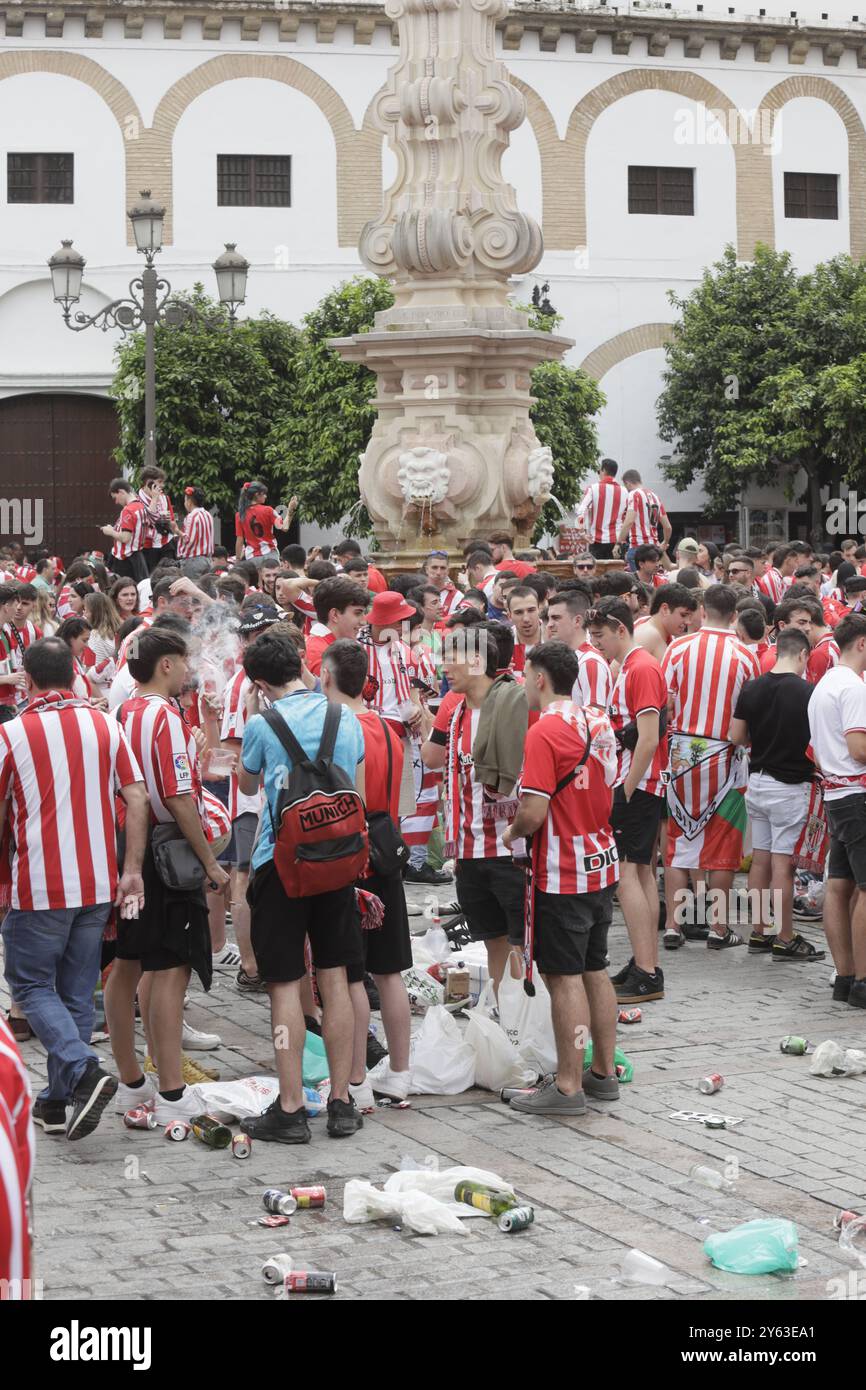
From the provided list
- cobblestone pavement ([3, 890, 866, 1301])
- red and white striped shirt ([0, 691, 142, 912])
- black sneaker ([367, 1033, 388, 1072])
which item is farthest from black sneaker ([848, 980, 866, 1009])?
red and white striped shirt ([0, 691, 142, 912])

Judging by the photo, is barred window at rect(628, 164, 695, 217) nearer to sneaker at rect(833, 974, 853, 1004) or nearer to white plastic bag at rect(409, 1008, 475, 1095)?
sneaker at rect(833, 974, 853, 1004)

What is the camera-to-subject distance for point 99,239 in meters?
34.6

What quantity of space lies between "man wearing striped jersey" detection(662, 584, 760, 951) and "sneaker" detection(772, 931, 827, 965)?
0.37 meters

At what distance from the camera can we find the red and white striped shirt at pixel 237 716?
888 centimetres

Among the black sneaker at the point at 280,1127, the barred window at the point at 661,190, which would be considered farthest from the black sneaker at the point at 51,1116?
the barred window at the point at 661,190

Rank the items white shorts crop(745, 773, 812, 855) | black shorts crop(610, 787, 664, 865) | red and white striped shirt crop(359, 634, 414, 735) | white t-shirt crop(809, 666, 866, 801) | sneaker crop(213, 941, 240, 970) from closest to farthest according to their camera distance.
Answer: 1. white t-shirt crop(809, 666, 866, 801)
2. black shorts crop(610, 787, 664, 865)
3. sneaker crop(213, 941, 240, 970)
4. white shorts crop(745, 773, 812, 855)
5. red and white striped shirt crop(359, 634, 414, 735)

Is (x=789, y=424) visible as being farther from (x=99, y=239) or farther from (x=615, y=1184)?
(x=615, y=1184)

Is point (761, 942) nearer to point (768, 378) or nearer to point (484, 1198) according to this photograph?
point (484, 1198)

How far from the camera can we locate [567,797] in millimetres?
7355

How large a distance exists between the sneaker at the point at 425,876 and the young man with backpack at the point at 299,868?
15.9ft

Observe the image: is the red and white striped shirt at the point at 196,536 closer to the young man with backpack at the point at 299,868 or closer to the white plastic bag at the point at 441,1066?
the white plastic bag at the point at 441,1066

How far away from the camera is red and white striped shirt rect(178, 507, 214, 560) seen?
1939 cm
